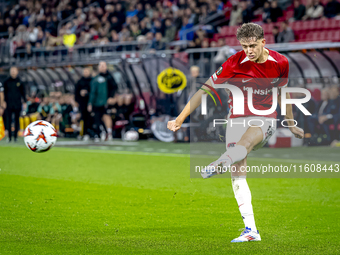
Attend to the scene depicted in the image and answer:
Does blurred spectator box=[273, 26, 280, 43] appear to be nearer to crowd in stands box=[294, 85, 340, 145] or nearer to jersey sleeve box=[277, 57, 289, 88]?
crowd in stands box=[294, 85, 340, 145]

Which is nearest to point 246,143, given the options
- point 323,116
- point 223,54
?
point 323,116

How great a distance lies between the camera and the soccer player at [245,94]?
4.47 metres

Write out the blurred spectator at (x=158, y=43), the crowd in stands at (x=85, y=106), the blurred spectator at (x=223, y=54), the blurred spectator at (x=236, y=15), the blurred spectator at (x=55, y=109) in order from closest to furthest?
the blurred spectator at (x=223, y=54) < the crowd in stands at (x=85, y=106) < the blurred spectator at (x=236, y=15) < the blurred spectator at (x=158, y=43) < the blurred spectator at (x=55, y=109)

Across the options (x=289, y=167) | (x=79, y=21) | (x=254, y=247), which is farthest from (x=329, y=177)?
(x=79, y=21)

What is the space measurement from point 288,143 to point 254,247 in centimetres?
1029

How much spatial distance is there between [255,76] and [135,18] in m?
17.5

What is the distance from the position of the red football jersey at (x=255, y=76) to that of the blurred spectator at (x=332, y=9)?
12950 millimetres

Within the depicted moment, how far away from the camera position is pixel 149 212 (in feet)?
19.4

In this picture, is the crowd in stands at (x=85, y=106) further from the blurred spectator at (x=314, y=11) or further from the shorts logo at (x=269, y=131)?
the shorts logo at (x=269, y=131)

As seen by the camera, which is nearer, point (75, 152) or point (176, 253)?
point (176, 253)

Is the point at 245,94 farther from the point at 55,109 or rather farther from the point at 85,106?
the point at 55,109

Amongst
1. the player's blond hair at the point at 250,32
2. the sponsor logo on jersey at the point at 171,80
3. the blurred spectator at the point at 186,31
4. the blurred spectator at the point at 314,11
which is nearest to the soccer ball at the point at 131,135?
the sponsor logo on jersey at the point at 171,80

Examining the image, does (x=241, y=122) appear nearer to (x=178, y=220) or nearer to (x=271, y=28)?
(x=178, y=220)

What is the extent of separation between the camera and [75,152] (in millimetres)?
13172
